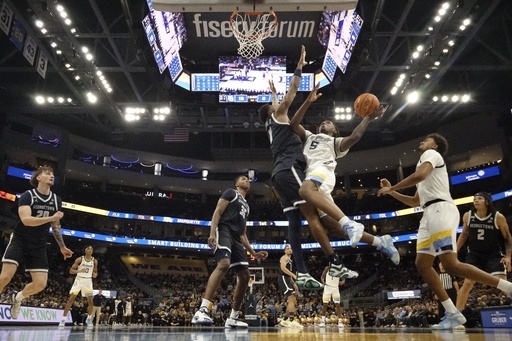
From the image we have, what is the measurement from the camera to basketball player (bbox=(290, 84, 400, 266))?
4.07 meters

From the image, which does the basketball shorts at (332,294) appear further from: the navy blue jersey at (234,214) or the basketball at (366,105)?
the basketball at (366,105)

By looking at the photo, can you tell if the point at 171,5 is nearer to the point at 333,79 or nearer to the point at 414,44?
the point at 333,79

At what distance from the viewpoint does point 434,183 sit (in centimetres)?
467

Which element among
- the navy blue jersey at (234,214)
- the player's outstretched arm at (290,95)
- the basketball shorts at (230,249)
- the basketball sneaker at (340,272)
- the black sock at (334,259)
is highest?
the player's outstretched arm at (290,95)

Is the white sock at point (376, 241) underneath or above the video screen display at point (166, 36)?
underneath

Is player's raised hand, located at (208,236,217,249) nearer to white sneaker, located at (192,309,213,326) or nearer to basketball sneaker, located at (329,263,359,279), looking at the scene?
white sneaker, located at (192,309,213,326)

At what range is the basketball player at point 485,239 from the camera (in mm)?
5914

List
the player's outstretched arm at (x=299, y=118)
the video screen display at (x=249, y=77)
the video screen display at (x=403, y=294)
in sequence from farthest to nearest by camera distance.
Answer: the video screen display at (x=403, y=294) → the video screen display at (x=249, y=77) → the player's outstretched arm at (x=299, y=118)

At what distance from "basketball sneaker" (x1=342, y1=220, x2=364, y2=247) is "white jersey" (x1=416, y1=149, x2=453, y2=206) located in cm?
117

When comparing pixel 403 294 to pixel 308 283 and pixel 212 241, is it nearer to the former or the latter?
pixel 212 241

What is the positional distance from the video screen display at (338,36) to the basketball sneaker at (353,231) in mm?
9901

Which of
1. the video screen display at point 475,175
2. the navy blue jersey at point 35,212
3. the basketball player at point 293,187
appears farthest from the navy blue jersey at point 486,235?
the video screen display at point 475,175

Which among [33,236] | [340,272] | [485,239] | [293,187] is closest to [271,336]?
[340,272]

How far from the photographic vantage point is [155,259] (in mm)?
37375
